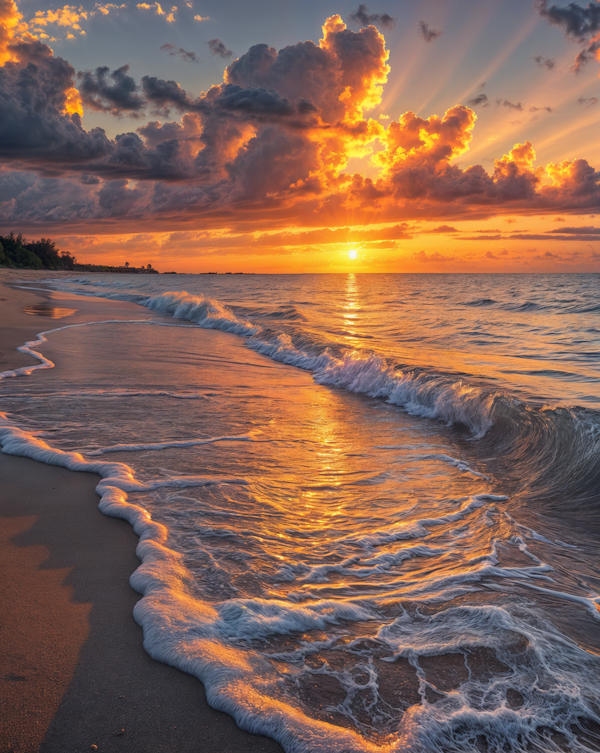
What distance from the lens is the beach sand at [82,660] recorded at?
2086 millimetres

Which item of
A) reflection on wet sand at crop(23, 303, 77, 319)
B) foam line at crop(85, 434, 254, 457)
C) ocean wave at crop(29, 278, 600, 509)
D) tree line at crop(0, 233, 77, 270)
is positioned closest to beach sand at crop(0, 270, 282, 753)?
foam line at crop(85, 434, 254, 457)

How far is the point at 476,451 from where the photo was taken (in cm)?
665

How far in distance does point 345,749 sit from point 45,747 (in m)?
1.30

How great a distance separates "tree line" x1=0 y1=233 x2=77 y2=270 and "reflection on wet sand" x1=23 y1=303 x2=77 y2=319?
93.8m

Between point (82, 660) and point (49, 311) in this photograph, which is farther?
point (49, 311)

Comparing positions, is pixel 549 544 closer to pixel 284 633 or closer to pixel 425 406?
pixel 284 633

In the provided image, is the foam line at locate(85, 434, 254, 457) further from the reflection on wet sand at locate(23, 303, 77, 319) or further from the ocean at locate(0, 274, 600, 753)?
the reflection on wet sand at locate(23, 303, 77, 319)

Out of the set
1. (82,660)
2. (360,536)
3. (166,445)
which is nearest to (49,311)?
(166,445)

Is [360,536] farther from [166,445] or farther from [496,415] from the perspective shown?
[496,415]

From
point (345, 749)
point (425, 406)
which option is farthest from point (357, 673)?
point (425, 406)

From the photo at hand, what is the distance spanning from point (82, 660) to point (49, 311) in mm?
20743

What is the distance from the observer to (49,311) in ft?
66.5

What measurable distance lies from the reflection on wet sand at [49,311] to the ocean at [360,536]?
9.64m

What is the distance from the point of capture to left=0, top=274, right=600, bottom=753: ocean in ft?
7.77
